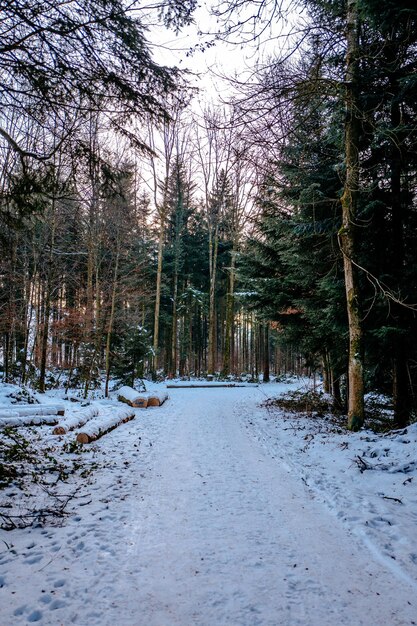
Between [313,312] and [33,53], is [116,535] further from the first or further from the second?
[313,312]

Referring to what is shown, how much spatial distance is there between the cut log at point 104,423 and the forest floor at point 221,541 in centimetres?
61

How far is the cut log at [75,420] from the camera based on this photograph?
24.2ft

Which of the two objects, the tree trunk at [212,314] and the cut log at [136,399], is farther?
the tree trunk at [212,314]

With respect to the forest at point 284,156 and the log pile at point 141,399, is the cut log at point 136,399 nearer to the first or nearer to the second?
the log pile at point 141,399

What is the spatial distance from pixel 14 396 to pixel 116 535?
360 inches

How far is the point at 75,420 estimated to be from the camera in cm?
799

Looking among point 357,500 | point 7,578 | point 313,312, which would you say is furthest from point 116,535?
point 313,312

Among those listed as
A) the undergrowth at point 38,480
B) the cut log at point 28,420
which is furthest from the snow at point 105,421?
the cut log at point 28,420

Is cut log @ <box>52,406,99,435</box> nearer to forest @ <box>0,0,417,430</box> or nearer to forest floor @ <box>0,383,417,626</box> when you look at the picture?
forest floor @ <box>0,383,417,626</box>

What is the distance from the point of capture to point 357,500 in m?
4.05

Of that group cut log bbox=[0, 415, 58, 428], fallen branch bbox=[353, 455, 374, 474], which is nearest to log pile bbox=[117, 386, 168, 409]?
cut log bbox=[0, 415, 58, 428]

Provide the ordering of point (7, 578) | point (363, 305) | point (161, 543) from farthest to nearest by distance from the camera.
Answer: point (363, 305) < point (161, 543) < point (7, 578)

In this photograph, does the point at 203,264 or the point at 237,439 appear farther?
the point at 203,264

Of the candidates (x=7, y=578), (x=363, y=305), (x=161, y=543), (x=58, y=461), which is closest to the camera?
(x=7, y=578)
